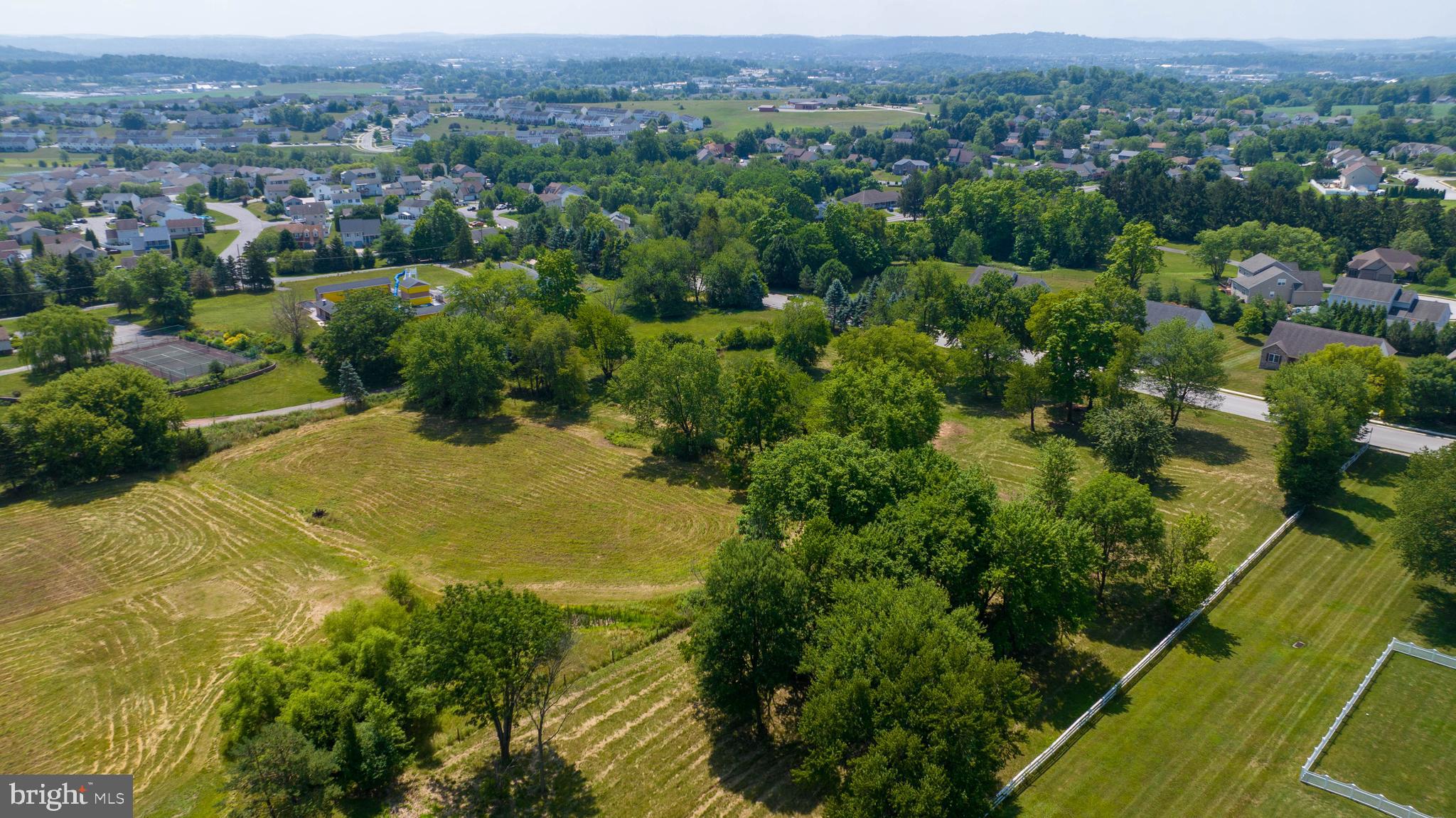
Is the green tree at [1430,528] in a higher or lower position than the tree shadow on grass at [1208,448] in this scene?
higher

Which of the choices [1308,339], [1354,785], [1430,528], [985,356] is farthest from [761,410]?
[1308,339]

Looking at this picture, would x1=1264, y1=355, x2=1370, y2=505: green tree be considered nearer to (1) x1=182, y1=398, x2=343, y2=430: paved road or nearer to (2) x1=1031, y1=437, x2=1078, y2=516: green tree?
(2) x1=1031, y1=437, x2=1078, y2=516: green tree

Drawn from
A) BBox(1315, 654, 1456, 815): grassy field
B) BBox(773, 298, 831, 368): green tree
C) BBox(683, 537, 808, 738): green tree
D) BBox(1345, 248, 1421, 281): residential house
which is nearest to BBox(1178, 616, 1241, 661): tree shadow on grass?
BBox(1315, 654, 1456, 815): grassy field

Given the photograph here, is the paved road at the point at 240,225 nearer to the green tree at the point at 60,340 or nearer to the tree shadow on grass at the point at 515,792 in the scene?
the green tree at the point at 60,340

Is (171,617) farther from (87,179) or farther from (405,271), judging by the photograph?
(87,179)

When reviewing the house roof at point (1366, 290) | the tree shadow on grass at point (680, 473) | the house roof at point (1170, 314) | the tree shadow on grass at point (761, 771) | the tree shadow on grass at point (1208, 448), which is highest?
the house roof at point (1366, 290)

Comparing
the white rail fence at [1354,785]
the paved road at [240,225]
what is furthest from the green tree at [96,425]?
the white rail fence at [1354,785]
